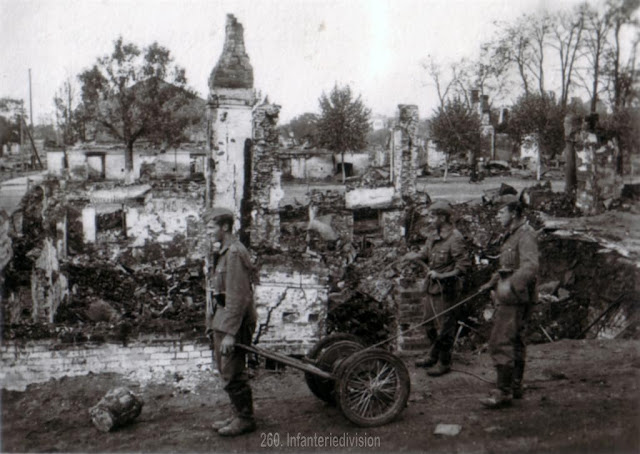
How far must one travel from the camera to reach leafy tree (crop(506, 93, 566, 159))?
26016 millimetres

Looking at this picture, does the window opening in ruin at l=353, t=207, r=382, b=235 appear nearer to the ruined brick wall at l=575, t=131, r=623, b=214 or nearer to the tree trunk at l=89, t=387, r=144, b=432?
the ruined brick wall at l=575, t=131, r=623, b=214

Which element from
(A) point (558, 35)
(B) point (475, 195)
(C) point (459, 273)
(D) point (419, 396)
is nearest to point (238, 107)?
(C) point (459, 273)

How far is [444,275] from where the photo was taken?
210 inches

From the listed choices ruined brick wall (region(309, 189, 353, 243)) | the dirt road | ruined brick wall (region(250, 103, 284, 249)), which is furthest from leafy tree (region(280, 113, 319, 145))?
ruined brick wall (region(250, 103, 284, 249))

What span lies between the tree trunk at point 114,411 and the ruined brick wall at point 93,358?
2.89 feet

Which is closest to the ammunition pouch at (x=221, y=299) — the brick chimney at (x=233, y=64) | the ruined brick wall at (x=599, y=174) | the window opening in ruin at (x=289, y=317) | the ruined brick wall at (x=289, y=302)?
the ruined brick wall at (x=289, y=302)

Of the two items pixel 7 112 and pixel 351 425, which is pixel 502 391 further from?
pixel 7 112

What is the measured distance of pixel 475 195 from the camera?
21.3 meters

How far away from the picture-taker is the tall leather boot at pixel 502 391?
4.61 m

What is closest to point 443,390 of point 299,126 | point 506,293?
point 506,293

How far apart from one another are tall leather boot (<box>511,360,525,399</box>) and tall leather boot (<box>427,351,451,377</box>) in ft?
2.51

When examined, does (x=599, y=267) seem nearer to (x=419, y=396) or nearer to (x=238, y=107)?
(x=419, y=396)

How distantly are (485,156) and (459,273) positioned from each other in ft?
101

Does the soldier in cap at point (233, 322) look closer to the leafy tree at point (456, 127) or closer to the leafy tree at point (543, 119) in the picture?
the leafy tree at point (456, 127)
